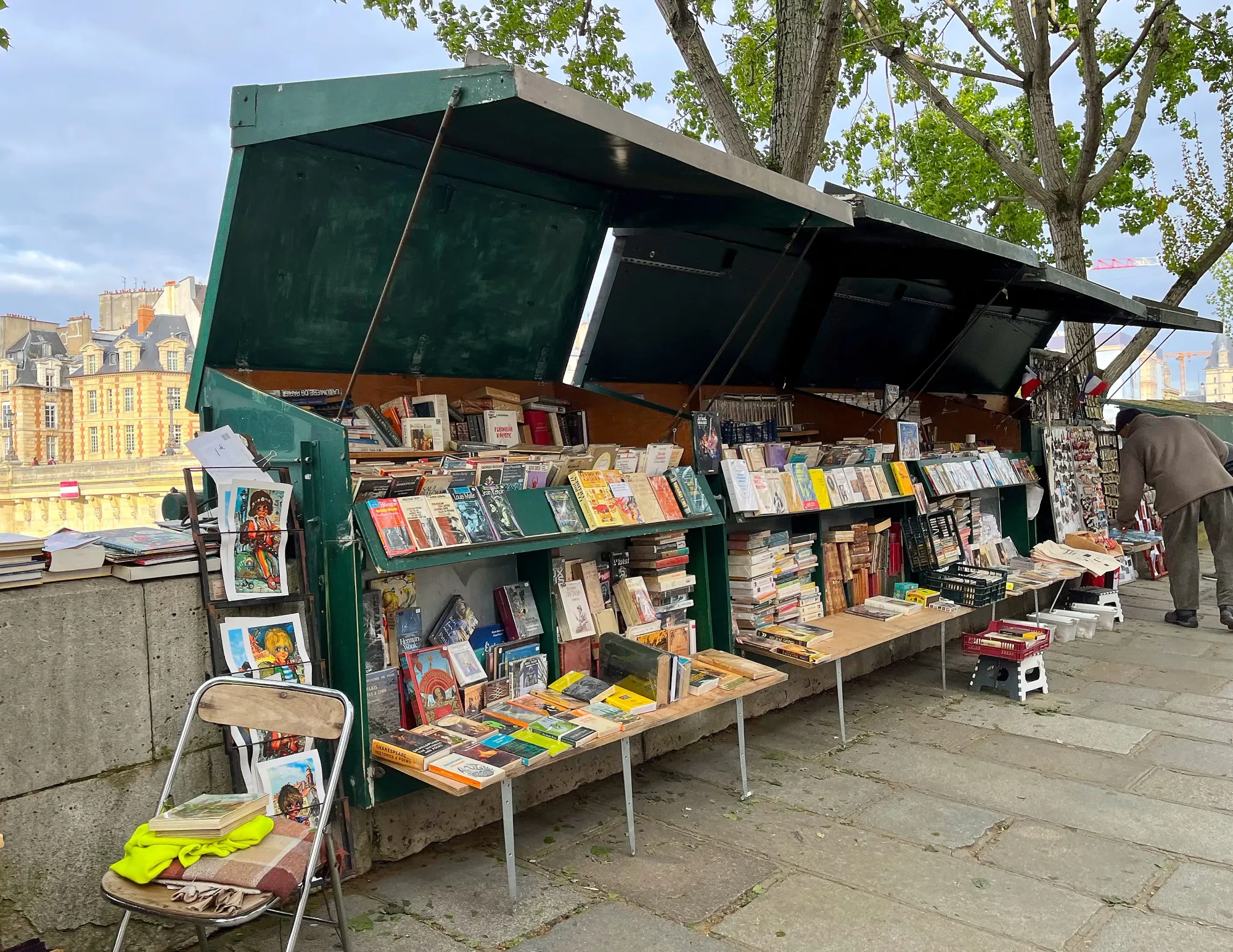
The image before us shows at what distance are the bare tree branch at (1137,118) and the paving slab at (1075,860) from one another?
28.1ft

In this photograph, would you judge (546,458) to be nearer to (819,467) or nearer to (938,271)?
(819,467)

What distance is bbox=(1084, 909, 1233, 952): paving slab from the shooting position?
9.32 ft

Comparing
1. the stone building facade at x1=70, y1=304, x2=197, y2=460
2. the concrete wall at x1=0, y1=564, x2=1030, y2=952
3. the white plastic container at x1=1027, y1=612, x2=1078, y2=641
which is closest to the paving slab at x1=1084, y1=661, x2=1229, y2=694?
the white plastic container at x1=1027, y1=612, x2=1078, y2=641

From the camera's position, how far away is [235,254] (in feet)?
12.7

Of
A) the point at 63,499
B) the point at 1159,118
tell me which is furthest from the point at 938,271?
the point at 1159,118

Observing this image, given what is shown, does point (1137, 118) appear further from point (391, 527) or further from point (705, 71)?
point (391, 527)

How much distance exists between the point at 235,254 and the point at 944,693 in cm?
491

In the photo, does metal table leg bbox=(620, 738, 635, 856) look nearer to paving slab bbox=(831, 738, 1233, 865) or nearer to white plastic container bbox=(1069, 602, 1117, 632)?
paving slab bbox=(831, 738, 1233, 865)

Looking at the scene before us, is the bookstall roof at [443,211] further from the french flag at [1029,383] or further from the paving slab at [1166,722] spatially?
the french flag at [1029,383]

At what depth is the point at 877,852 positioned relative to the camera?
357 centimetres

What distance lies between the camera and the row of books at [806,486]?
4.94m

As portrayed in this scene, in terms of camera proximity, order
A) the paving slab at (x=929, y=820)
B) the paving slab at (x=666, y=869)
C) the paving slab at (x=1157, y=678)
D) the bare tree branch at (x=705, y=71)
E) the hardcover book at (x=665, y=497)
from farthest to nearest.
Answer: the bare tree branch at (x=705, y=71) < the paving slab at (x=1157, y=678) < the hardcover book at (x=665, y=497) < the paving slab at (x=929, y=820) < the paving slab at (x=666, y=869)

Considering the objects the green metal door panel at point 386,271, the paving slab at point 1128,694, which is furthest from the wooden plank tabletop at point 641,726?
the paving slab at point 1128,694

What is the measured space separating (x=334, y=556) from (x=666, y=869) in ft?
5.71
